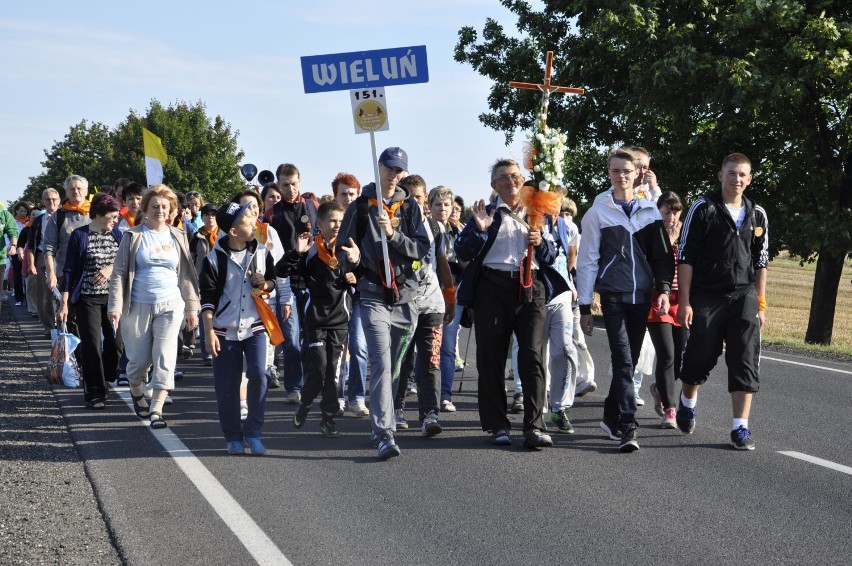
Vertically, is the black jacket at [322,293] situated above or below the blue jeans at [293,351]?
above

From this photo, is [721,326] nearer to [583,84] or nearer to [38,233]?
[38,233]

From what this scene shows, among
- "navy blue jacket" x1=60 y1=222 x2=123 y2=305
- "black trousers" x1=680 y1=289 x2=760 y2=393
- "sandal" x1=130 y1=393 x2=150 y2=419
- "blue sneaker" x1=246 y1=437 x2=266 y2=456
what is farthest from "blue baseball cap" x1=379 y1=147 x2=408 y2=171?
"navy blue jacket" x1=60 y1=222 x2=123 y2=305

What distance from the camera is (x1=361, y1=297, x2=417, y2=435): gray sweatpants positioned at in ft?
24.1

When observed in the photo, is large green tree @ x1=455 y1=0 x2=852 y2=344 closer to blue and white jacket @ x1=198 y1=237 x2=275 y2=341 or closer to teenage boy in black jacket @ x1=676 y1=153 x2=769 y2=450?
teenage boy in black jacket @ x1=676 y1=153 x2=769 y2=450

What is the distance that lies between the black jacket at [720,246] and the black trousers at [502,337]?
44.7 inches

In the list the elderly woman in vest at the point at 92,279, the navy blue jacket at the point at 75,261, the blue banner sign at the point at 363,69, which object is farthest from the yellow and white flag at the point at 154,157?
the blue banner sign at the point at 363,69

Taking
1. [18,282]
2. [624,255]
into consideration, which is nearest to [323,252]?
[624,255]

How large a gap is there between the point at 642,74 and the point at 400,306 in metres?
14.1

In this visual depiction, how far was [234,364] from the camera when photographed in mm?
7547

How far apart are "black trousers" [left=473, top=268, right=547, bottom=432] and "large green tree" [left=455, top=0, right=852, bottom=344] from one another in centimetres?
1228

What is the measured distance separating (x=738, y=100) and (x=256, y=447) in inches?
539

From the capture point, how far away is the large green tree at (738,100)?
18734mm

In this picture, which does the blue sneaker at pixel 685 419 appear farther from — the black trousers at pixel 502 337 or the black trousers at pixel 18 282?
the black trousers at pixel 18 282

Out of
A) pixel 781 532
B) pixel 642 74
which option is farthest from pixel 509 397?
pixel 642 74
